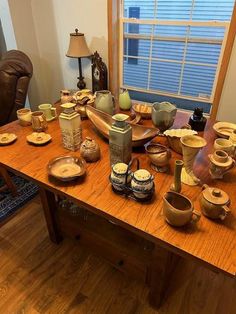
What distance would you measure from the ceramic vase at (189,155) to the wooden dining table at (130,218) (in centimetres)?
4

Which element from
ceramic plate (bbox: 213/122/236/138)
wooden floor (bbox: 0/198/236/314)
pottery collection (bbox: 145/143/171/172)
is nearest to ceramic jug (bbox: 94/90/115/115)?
pottery collection (bbox: 145/143/171/172)

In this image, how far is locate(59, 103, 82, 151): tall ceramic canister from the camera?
1.13 metres

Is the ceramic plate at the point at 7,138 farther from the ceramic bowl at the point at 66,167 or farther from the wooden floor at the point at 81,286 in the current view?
the wooden floor at the point at 81,286

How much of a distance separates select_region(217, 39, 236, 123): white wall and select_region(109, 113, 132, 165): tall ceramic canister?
1.37m

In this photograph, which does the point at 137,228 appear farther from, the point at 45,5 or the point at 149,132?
the point at 45,5

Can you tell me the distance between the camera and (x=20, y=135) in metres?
1.34

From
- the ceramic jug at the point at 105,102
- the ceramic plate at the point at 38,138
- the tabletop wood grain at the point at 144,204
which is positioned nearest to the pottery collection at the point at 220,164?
the tabletop wood grain at the point at 144,204

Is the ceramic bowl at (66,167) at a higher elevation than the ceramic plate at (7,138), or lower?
lower

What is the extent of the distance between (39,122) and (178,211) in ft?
3.14

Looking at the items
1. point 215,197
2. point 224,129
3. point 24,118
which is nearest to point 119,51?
point 24,118

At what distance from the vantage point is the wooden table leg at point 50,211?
1326mm

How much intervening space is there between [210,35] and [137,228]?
7.55 feet

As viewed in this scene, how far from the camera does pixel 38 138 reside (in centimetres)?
127

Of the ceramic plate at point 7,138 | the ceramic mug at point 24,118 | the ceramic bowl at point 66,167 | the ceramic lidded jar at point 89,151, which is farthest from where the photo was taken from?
the ceramic mug at point 24,118
